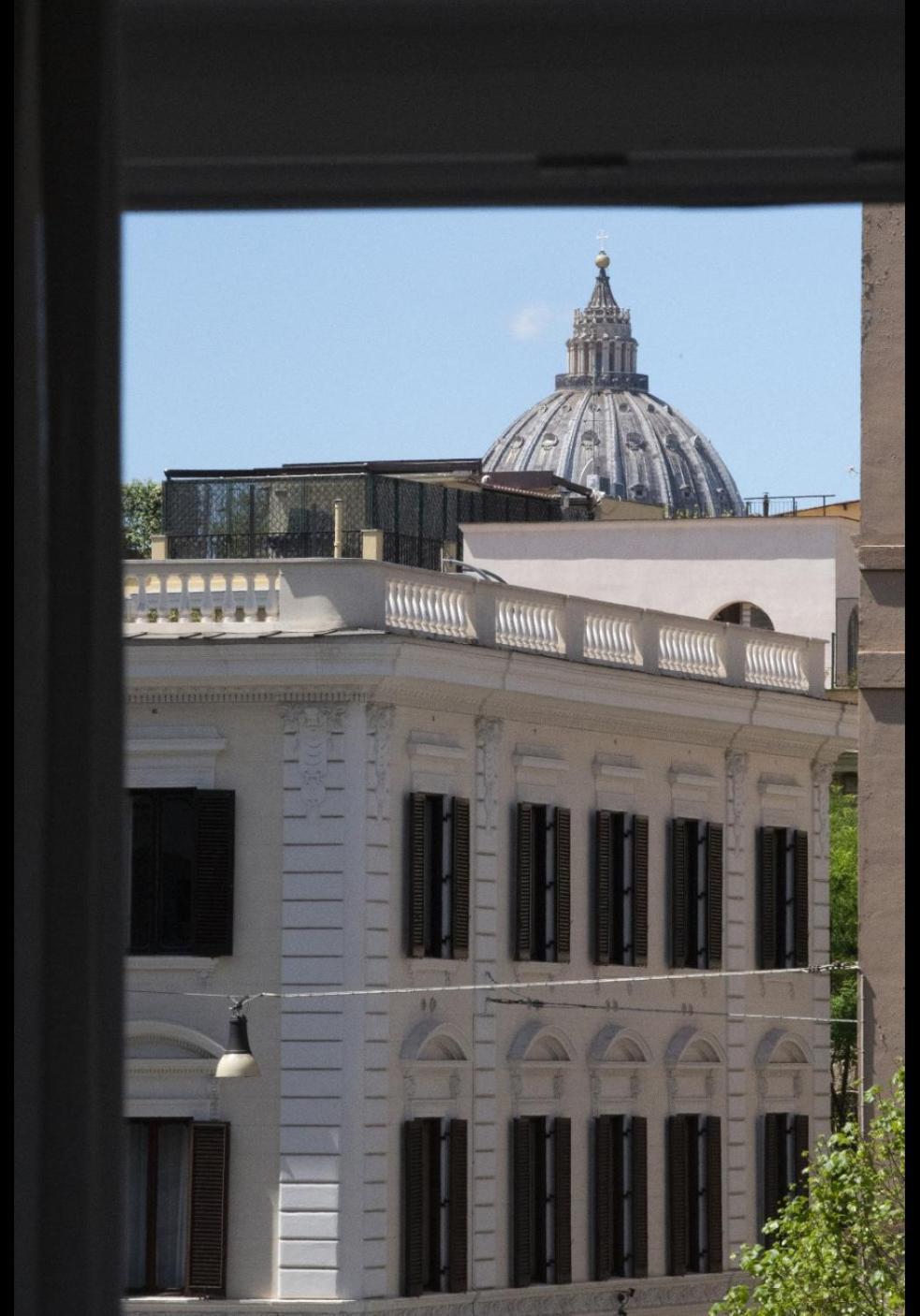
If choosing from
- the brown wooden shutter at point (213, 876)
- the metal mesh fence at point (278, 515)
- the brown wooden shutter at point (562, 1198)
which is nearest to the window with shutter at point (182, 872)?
the brown wooden shutter at point (213, 876)

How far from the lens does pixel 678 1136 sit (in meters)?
19.2

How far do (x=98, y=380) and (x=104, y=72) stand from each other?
0.23 metres

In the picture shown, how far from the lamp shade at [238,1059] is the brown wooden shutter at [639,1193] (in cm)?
369

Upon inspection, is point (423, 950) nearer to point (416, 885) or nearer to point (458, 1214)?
point (416, 885)

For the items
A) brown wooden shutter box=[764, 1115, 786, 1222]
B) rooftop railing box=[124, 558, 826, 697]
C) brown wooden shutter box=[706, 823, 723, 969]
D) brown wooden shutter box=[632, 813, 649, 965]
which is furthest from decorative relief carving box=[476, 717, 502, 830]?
brown wooden shutter box=[764, 1115, 786, 1222]

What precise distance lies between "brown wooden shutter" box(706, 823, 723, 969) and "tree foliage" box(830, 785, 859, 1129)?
4.64m

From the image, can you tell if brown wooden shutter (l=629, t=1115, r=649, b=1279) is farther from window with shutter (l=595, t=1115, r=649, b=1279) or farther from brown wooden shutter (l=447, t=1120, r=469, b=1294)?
brown wooden shutter (l=447, t=1120, r=469, b=1294)

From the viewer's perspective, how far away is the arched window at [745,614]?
24.3 m

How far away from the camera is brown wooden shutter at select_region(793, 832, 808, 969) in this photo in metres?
20.4

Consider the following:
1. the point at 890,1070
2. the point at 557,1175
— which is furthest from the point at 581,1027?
the point at 890,1070

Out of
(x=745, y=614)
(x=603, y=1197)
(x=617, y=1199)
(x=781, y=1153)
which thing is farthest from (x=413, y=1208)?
(x=745, y=614)

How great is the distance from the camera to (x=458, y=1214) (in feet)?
55.9

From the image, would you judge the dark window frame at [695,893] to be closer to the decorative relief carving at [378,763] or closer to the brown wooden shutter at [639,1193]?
the brown wooden shutter at [639,1193]

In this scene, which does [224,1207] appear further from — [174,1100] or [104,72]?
[104,72]
